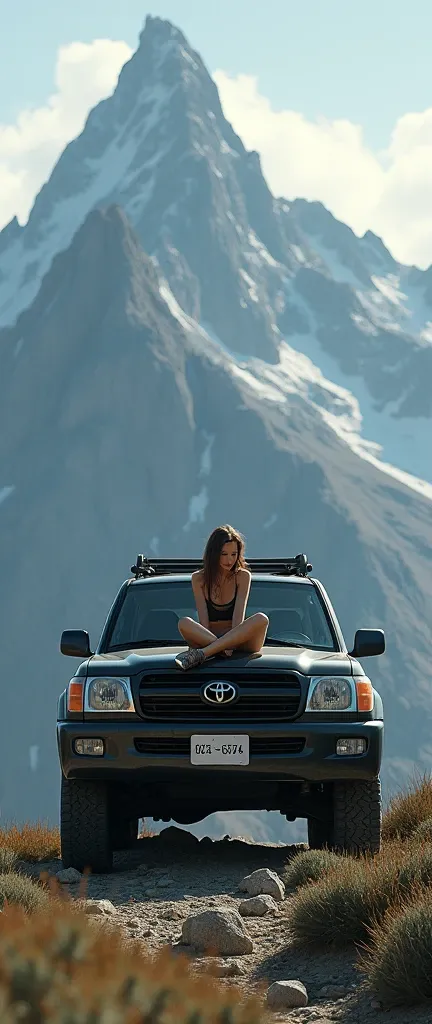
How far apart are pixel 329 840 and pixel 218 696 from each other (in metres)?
1.47

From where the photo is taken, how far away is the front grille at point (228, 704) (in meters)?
7.03

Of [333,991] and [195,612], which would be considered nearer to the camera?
[333,991]

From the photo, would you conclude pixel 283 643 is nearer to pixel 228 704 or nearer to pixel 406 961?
pixel 228 704

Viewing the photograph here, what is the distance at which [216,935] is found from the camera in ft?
17.7

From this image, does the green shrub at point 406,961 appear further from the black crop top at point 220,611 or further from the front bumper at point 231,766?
the black crop top at point 220,611

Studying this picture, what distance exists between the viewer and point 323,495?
653 feet

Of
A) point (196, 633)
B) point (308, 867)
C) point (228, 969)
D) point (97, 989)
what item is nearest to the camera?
point (97, 989)

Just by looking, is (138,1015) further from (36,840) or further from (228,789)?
(36,840)

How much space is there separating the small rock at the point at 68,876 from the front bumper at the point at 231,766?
0.48 metres

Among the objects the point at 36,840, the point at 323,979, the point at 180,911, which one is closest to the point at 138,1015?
the point at 323,979

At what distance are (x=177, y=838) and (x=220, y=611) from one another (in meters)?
2.11

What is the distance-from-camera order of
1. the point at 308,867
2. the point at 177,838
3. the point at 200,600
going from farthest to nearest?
the point at 177,838 < the point at 200,600 < the point at 308,867

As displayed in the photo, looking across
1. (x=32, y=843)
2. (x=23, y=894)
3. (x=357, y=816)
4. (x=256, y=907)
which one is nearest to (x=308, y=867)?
(x=256, y=907)

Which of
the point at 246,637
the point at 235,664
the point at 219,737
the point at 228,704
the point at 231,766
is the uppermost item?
the point at 246,637
